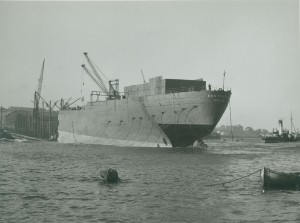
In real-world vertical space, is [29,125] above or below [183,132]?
above

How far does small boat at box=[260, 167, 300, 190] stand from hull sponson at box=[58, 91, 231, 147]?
22171mm

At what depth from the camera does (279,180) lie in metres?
19.7

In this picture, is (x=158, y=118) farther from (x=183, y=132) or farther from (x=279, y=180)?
(x=279, y=180)

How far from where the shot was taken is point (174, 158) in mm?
35375

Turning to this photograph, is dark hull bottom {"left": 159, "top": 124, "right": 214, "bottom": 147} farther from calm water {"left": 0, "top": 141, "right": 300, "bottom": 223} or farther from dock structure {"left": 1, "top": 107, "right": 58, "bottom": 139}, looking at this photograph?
dock structure {"left": 1, "top": 107, "right": 58, "bottom": 139}

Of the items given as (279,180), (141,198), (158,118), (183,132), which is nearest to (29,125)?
(158,118)

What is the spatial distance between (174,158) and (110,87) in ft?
106

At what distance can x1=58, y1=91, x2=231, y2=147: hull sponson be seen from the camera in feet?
138

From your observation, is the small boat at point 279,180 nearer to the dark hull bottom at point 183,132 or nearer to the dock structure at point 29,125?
the dark hull bottom at point 183,132

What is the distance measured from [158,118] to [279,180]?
88.0 ft

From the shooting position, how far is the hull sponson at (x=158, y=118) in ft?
138

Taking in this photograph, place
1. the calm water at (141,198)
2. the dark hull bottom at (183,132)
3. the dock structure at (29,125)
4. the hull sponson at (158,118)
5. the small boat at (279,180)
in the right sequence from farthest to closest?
the dock structure at (29,125) → the dark hull bottom at (183,132) → the hull sponson at (158,118) → the small boat at (279,180) → the calm water at (141,198)

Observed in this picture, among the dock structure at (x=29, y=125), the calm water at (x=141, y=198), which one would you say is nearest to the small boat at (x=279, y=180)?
the calm water at (x=141, y=198)

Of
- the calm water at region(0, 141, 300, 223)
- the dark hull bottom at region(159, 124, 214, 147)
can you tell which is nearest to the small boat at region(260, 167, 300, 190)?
the calm water at region(0, 141, 300, 223)
